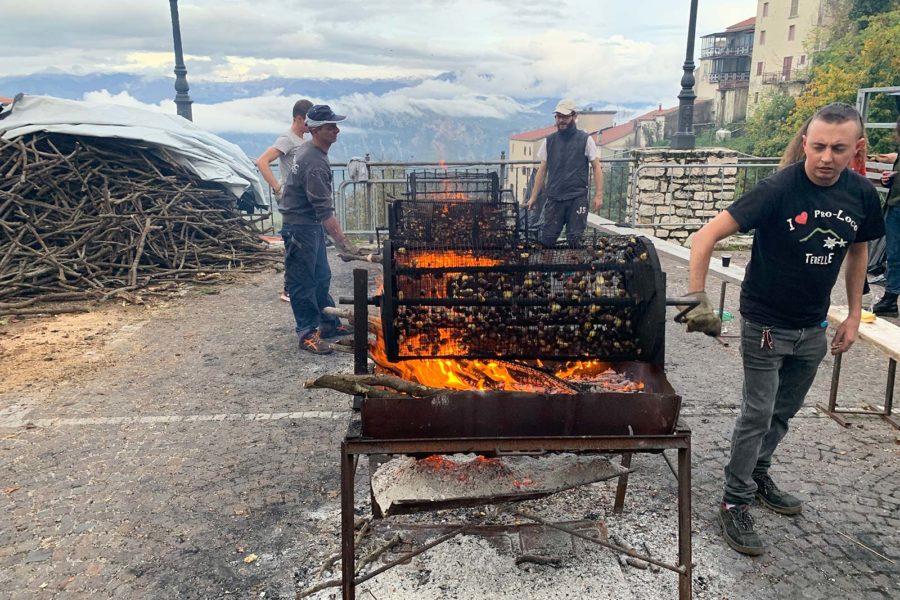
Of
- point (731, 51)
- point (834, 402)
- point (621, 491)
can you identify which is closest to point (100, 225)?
point (621, 491)

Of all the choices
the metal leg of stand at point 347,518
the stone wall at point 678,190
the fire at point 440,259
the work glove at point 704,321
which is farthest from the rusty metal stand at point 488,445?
the stone wall at point 678,190

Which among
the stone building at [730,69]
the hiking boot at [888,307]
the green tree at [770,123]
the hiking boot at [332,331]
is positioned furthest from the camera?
the stone building at [730,69]

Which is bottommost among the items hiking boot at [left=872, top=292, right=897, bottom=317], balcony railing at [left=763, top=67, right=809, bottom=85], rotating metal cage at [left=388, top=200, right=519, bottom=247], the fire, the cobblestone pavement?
the cobblestone pavement

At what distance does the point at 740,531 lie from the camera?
354 cm

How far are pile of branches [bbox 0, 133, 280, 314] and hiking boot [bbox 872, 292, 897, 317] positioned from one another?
9061mm

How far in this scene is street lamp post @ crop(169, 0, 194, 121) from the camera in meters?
13.8

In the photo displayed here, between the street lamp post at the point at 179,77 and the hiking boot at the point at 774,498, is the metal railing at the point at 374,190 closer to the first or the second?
the street lamp post at the point at 179,77

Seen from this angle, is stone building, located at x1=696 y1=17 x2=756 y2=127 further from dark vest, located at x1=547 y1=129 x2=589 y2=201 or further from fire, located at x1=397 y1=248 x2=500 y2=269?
fire, located at x1=397 y1=248 x2=500 y2=269

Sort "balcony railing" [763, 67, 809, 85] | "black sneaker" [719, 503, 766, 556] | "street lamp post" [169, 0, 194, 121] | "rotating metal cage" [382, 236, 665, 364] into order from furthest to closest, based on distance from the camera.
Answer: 1. "balcony railing" [763, 67, 809, 85]
2. "street lamp post" [169, 0, 194, 121]
3. "black sneaker" [719, 503, 766, 556]
4. "rotating metal cage" [382, 236, 665, 364]

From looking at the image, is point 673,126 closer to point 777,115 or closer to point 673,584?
point 777,115

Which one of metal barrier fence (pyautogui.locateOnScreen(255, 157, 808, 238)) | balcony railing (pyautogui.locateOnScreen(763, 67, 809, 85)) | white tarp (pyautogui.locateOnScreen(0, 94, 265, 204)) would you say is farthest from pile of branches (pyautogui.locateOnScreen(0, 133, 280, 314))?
balcony railing (pyautogui.locateOnScreen(763, 67, 809, 85))

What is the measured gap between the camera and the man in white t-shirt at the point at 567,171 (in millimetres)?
8531

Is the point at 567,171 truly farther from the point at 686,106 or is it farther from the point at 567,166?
the point at 686,106

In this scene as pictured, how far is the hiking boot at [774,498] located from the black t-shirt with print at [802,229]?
117cm
